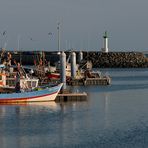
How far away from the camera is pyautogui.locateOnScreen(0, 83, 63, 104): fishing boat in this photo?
53.1 m

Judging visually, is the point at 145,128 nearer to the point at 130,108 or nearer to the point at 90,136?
the point at 90,136

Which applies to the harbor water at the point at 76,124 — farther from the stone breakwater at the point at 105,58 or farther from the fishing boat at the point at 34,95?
the stone breakwater at the point at 105,58

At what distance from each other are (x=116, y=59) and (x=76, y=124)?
10730 centimetres

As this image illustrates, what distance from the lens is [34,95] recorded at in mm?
54000

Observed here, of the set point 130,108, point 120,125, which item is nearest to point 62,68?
point 130,108

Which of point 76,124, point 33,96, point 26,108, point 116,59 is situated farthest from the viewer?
point 116,59

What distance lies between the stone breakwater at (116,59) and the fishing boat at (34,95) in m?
87.3

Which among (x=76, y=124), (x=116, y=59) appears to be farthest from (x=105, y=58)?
(x=76, y=124)

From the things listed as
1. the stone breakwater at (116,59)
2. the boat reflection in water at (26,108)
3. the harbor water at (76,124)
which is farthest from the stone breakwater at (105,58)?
the boat reflection in water at (26,108)

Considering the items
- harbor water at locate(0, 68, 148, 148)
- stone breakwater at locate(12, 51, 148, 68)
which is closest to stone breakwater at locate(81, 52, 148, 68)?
stone breakwater at locate(12, 51, 148, 68)

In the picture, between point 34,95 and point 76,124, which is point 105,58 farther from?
point 76,124

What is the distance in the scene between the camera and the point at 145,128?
1617 inches

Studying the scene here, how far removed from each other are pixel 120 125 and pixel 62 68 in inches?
767

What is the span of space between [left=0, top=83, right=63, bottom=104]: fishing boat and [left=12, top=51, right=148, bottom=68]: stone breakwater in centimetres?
8654
